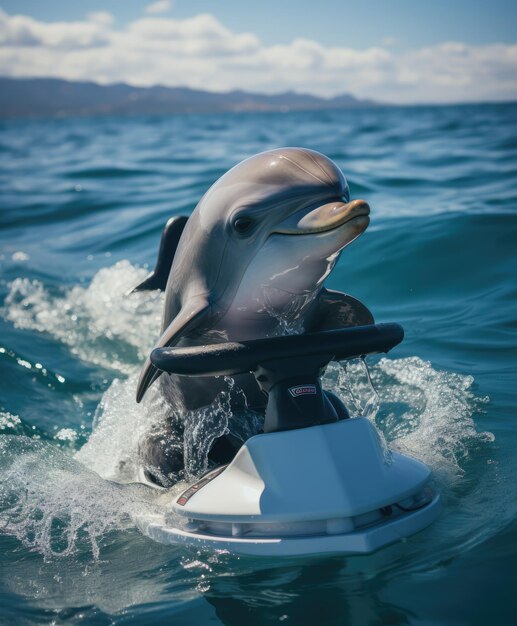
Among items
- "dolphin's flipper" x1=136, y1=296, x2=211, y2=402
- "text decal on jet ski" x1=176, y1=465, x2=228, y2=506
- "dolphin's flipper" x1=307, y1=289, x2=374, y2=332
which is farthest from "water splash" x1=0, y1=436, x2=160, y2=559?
"dolphin's flipper" x1=307, y1=289, x2=374, y2=332

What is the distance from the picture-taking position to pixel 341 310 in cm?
397

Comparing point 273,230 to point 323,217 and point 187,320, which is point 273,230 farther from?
point 187,320

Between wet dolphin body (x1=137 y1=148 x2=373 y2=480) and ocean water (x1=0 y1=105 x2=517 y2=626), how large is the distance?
607 mm

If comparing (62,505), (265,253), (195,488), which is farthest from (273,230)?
(62,505)

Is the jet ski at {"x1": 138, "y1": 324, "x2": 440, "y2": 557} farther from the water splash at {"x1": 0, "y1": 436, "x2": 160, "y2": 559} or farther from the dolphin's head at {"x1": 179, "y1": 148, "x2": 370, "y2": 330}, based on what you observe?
the water splash at {"x1": 0, "y1": 436, "x2": 160, "y2": 559}

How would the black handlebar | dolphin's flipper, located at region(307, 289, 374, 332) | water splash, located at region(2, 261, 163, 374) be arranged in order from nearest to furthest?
1. the black handlebar
2. dolphin's flipper, located at region(307, 289, 374, 332)
3. water splash, located at region(2, 261, 163, 374)

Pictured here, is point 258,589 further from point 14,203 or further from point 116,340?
point 14,203

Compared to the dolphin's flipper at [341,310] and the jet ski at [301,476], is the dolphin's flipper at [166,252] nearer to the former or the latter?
the dolphin's flipper at [341,310]

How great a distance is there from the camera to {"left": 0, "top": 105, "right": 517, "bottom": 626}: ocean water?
306cm

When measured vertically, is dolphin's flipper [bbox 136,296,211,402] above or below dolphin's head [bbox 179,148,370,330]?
below

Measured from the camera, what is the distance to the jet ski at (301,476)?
307cm

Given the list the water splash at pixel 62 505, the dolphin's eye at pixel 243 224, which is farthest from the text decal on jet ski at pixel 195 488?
the dolphin's eye at pixel 243 224

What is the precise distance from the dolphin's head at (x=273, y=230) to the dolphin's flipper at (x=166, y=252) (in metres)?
0.70

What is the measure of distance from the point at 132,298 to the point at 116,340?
3.06ft
